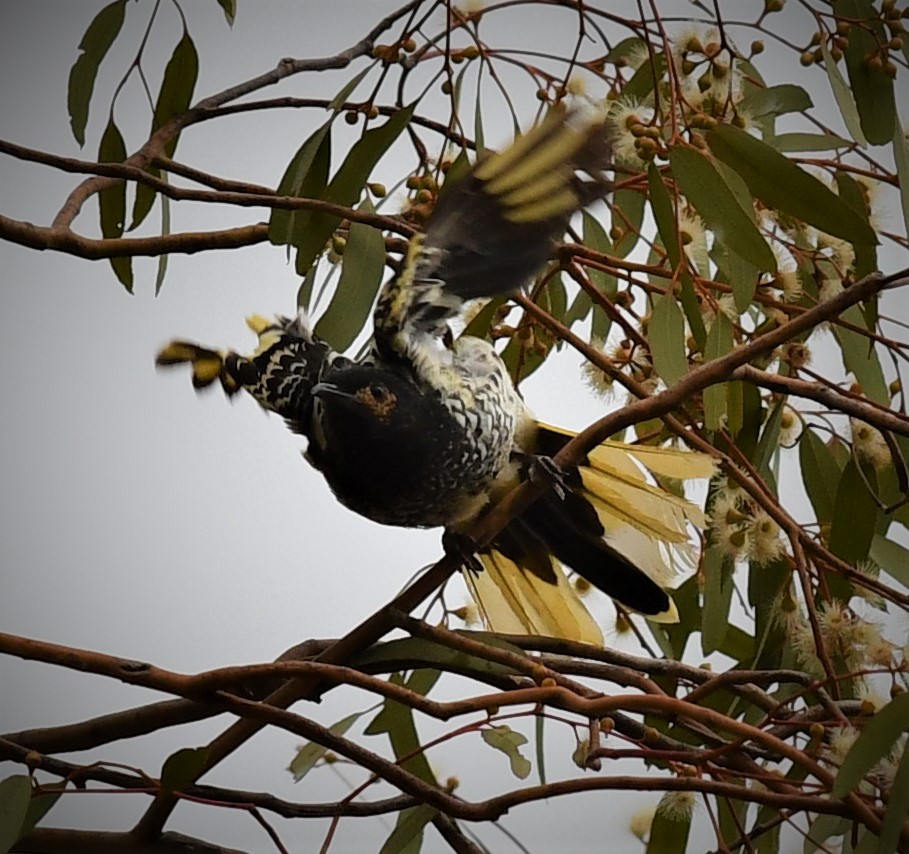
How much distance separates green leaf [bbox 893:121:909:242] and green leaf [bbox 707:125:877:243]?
0.19 feet

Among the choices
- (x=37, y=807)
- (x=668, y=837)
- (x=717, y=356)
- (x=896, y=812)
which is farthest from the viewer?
(x=668, y=837)

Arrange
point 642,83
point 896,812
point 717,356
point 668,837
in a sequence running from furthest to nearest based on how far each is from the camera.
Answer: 1. point 642,83
2. point 668,837
3. point 717,356
4. point 896,812

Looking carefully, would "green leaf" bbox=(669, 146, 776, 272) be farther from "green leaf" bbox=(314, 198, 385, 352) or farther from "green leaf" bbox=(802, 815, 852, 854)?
"green leaf" bbox=(802, 815, 852, 854)

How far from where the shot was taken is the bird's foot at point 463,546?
103 centimetres

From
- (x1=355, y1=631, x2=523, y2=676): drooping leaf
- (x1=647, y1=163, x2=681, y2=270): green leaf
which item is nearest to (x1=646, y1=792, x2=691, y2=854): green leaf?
(x1=355, y1=631, x2=523, y2=676): drooping leaf

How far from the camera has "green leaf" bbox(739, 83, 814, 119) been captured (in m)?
1.06

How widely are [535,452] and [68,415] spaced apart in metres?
0.67

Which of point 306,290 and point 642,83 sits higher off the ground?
point 642,83

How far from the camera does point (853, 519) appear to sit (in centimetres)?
96

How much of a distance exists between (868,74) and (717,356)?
0.31 metres

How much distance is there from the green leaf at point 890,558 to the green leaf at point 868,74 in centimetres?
35

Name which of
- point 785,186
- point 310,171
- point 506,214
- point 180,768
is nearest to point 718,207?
point 785,186

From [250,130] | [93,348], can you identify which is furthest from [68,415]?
[250,130]

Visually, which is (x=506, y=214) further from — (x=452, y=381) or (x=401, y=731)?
(x=401, y=731)
